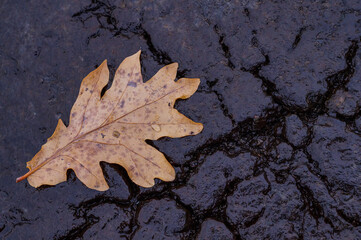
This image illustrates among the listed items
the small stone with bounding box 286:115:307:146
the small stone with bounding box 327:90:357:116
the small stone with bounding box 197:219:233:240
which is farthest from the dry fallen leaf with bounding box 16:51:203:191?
the small stone with bounding box 327:90:357:116

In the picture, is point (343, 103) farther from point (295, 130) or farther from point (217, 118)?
point (217, 118)

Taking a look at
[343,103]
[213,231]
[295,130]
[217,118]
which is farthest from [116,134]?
[343,103]

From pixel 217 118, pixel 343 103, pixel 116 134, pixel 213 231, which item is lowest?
pixel 213 231

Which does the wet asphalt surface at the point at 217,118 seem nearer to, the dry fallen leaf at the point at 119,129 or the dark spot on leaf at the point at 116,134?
the dry fallen leaf at the point at 119,129

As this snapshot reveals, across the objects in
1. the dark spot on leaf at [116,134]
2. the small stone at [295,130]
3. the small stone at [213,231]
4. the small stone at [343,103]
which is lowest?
the small stone at [213,231]

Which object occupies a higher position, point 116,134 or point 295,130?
point 295,130

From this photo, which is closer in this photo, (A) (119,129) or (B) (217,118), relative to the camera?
(A) (119,129)

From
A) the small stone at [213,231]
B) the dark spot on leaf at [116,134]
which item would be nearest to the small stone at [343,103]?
the small stone at [213,231]
